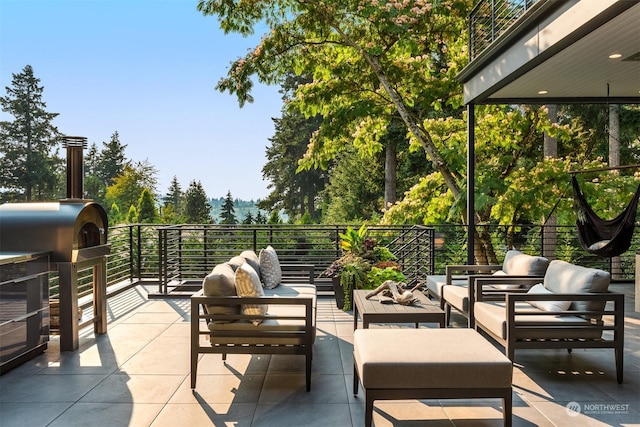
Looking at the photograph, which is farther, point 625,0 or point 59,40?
point 59,40

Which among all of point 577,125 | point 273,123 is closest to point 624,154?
point 577,125

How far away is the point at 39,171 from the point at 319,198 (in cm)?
1490

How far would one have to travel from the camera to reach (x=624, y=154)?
14.2 meters

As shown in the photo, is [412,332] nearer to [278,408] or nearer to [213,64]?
[278,408]

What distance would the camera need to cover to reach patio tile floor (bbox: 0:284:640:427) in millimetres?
3131

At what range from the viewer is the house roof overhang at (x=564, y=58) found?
3875 millimetres

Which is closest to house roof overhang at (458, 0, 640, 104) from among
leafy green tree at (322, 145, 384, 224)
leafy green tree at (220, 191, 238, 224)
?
leafy green tree at (322, 145, 384, 224)

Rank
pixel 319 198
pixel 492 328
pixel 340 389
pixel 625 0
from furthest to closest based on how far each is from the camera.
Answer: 1. pixel 319 198
2. pixel 492 328
3. pixel 340 389
4. pixel 625 0

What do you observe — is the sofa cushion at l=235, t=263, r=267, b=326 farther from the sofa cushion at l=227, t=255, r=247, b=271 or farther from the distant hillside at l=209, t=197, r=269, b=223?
the distant hillside at l=209, t=197, r=269, b=223

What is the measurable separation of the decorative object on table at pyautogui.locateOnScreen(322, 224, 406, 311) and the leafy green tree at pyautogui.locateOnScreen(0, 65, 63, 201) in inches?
915

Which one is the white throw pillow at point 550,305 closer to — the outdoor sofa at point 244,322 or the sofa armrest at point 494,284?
the sofa armrest at point 494,284

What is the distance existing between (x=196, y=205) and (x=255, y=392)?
24.2 meters

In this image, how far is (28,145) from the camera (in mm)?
26203

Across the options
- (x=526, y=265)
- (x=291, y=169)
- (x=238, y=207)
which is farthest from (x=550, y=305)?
(x=238, y=207)
